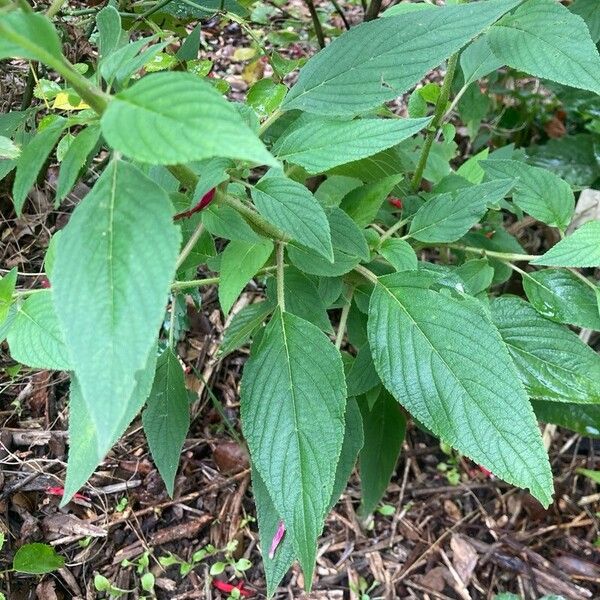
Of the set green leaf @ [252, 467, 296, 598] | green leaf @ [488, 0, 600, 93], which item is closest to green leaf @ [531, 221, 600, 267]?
green leaf @ [488, 0, 600, 93]

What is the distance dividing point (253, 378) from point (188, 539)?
76 cm

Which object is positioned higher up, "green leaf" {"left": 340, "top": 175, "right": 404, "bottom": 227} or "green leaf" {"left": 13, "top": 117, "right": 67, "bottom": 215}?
"green leaf" {"left": 13, "top": 117, "right": 67, "bottom": 215}

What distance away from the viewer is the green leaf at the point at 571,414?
1.22 m

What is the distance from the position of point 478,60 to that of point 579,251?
44 cm

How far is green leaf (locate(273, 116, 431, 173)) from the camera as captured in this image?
2.40ft

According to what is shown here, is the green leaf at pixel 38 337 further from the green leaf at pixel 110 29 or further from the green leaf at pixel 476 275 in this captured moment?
the green leaf at pixel 476 275

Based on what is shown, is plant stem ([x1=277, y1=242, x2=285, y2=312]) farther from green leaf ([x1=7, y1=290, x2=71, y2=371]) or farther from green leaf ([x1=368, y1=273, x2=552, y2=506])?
green leaf ([x1=7, y1=290, x2=71, y2=371])

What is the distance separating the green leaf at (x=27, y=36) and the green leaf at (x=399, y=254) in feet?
1.94

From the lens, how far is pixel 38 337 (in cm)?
82

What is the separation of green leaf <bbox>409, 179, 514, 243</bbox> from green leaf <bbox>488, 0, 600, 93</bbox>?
17 centimetres

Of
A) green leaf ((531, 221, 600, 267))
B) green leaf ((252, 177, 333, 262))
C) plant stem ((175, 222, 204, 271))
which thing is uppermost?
green leaf ((252, 177, 333, 262))

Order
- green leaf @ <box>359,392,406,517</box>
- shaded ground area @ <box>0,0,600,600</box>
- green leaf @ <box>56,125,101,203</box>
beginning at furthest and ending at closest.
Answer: shaded ground area @ <box>0,0,600,600</box> < green leaf @ <box>359,392,406,517</box> < green leaf @ <box>56,125,101,203</box>

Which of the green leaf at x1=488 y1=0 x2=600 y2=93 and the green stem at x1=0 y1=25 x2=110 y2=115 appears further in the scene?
the green leaf at x1=488 y1=0 x2=600 y2=93

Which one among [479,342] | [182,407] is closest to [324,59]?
[479,342]
